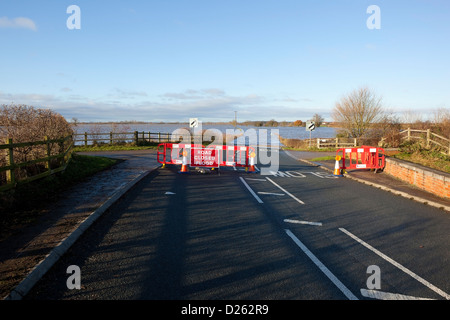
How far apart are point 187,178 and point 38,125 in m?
6.04

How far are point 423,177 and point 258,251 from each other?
8952 mm

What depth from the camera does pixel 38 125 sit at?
39.7ft

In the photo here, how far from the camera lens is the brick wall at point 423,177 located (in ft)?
33.6

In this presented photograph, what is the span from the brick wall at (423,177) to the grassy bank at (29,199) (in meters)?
11.5

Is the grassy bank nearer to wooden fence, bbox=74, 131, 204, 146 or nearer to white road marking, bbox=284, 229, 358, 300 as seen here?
white road marking, bbox=284, 229, 358, 300

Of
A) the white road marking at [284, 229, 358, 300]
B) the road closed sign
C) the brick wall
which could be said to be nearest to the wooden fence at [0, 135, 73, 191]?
the road closed sign

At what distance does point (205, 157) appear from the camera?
51.5 ft

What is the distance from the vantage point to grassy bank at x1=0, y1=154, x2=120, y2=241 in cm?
679

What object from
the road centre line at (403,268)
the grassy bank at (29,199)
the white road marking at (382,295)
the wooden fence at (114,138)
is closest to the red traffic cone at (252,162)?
the grassy bank at (29,199)

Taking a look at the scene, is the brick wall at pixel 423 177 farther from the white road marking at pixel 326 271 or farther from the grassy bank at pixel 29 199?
the grassy bank at pixel 29 199

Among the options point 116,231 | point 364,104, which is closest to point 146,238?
point 116,231

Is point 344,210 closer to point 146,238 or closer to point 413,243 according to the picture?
point 413,243

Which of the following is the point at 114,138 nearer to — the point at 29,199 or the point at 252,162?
the point at 252,162

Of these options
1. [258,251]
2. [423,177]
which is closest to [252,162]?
[423,177]
